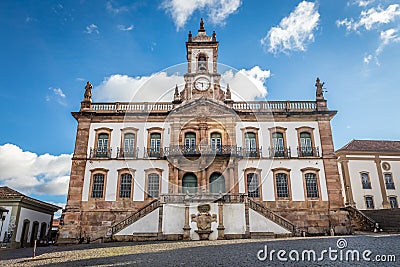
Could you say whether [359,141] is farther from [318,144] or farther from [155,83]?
[155,83]

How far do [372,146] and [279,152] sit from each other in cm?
1469

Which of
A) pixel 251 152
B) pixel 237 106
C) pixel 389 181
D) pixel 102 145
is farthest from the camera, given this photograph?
pixel 389 181

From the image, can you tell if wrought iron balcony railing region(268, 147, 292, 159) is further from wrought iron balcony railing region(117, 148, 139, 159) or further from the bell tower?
wrought iron balcony railing region(117, 148, 139, 159)

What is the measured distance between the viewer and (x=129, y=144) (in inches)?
862

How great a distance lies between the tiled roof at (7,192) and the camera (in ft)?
60.1

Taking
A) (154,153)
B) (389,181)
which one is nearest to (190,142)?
(154,153)

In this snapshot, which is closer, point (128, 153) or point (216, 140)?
point (128, 153)

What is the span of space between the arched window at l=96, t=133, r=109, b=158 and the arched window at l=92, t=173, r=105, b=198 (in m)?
1.39

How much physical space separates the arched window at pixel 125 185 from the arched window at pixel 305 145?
1192cm

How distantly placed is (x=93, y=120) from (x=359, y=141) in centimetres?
2588

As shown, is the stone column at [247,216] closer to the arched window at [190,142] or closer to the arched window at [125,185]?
the arched window at [190,142]

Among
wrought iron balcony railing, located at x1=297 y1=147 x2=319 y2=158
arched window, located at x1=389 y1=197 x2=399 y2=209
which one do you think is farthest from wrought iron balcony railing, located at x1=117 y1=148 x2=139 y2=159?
arched window, located at x1=389 y1=197 x2=399 y2=209

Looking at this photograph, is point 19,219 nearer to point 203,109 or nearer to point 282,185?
point 203,109

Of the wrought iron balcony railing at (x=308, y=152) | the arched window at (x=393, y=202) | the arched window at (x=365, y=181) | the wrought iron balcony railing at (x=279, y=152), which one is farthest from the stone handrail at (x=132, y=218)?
the arched window at (x=393, y=202)
